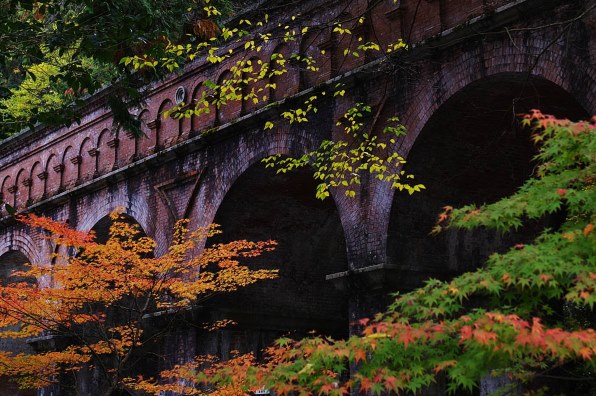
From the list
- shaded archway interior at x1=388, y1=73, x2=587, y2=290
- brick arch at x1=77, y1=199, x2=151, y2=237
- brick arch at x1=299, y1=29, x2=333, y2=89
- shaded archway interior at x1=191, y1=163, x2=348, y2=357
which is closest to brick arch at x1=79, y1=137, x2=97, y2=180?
brick arch at x1=77, y1=199, x2=151, y2=237

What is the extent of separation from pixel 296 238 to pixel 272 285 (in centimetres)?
92

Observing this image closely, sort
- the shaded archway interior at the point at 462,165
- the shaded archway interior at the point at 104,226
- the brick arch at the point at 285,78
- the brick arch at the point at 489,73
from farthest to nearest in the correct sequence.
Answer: the shaded archway interior at the point at 104,226 < the brick arch at the point at 285,78 < the shaded archway interior at the point at 462,165 < the brick arch at the point at 489,73

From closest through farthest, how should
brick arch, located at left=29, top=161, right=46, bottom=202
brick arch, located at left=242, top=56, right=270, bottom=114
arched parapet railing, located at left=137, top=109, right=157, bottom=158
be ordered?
brick arch, located at left=242, top=56, right=270, bottom=114 < arched parapet railing, located at left=137, top=109, right=157, bottom=158 < brick arch, located at left=29, top=161, right=46, bottom=202

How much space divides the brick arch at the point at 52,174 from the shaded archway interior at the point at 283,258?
21.1 ft

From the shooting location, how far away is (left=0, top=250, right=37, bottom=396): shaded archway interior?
2086 cm

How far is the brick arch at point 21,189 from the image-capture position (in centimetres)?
2033

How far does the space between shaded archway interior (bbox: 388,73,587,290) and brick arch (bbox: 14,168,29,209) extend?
11938mm

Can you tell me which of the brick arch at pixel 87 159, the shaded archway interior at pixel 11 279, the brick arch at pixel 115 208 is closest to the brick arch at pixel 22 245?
the shaded archway interior at pixel 11 279

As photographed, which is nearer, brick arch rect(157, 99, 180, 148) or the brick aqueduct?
the brick aqueduct

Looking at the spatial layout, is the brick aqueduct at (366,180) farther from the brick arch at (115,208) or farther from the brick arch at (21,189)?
the brick arch at (21,189)

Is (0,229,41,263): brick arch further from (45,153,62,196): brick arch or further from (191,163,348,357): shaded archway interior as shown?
(191,163,348,357): shaded archway interior

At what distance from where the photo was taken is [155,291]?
12.4 meters

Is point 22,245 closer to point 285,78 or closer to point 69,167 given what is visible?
point 69,167

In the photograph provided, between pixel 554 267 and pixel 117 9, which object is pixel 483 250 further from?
pixel 554 267
